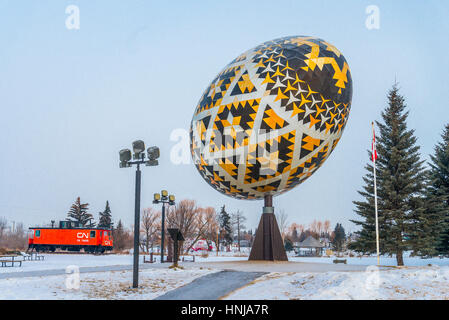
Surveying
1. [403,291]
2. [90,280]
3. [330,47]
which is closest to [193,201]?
[330,47]

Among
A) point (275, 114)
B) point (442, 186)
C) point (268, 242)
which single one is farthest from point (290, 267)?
point (442, 186)

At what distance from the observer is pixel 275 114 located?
769 inches

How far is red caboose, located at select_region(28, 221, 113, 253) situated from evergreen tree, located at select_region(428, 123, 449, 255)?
33.8m

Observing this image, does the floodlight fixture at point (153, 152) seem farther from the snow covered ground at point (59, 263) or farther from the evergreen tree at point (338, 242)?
the evergreen tree at point (338, 242)

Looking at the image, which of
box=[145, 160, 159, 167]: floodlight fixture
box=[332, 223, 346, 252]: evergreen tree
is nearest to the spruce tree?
box=[145, 160, 159, 167]: floodlight fixture

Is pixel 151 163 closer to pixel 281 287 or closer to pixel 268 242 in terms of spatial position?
pixel 281 287

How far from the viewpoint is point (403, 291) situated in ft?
35.6

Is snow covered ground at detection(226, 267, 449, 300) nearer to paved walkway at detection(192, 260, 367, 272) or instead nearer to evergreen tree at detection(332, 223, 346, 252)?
paved walkway at detection(192, 260, 367, 272)

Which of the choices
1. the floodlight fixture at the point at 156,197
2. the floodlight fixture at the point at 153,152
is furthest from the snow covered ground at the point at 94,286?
the floodlight fixture at the point at 156,197

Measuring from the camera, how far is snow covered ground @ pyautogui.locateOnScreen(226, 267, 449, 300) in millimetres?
10391

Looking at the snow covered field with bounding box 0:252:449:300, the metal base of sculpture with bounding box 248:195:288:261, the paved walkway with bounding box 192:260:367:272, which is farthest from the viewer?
the metal base of sculpture with bounding box 248:195:288:261

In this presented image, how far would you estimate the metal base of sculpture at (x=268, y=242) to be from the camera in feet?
72.4

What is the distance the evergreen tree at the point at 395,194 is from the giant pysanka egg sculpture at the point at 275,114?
11083 millimetres
